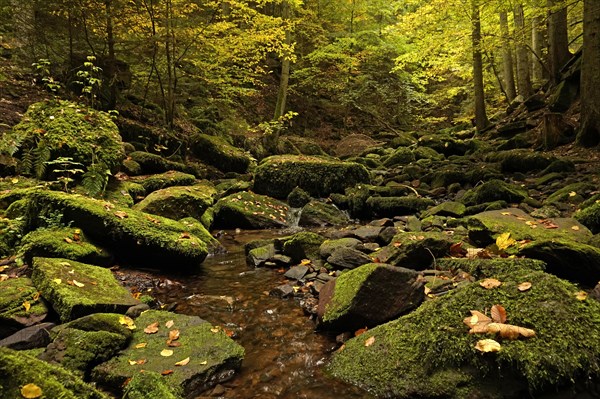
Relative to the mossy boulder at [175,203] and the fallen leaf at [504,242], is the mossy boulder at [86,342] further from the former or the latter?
the fallen leaf at [504,242]

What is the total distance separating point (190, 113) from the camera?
17.1 m

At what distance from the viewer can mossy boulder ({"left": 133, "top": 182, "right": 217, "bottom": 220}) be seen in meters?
6.78

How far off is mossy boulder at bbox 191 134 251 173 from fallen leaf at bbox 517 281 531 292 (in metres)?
11.9

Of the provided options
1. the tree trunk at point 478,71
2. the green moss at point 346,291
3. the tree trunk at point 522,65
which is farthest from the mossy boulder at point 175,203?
the tree trunk at point 522,65

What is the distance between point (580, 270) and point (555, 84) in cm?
1311

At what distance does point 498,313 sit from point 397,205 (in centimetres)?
630

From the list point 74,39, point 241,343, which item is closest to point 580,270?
point 241,343

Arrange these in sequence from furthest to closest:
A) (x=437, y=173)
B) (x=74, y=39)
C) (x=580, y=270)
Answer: (x=74, y=39) → (x=437, y=173) → (x=580, y=270)

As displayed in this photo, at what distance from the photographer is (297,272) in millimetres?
5430

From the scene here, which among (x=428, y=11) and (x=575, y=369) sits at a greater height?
(x=428, y=11)

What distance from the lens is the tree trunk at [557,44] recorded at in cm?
1291

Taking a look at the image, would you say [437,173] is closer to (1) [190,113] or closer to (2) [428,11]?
(2) [428,11]

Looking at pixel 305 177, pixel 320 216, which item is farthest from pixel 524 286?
pixel 305 177

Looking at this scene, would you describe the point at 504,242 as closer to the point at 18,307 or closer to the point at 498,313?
the point at 498,313
